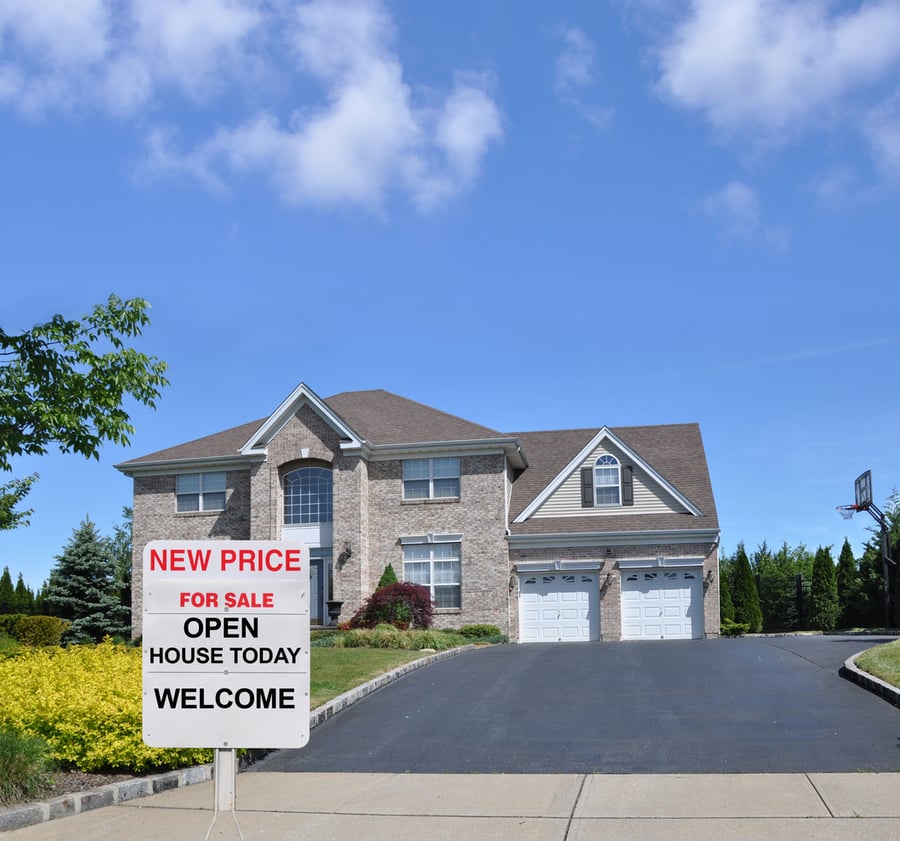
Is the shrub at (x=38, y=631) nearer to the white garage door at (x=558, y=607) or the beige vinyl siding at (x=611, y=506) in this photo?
the white garage door at (x=558, y=607)

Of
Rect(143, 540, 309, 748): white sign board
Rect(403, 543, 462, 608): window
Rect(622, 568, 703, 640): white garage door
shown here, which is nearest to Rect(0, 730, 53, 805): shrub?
Rect(143, 540, 309, 748): white sign board

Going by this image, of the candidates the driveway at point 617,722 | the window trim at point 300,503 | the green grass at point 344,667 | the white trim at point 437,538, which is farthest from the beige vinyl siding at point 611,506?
the driveway at point 617,722

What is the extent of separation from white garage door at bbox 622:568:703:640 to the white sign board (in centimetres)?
2720

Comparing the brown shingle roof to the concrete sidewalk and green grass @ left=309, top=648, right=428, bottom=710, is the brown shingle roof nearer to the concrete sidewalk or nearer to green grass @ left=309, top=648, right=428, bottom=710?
green grass @ left=309, top=648, right=428, bottom=710

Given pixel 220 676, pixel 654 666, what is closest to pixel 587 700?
pixel 654 666

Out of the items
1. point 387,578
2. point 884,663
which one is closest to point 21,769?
point 884,663

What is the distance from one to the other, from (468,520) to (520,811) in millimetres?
24462

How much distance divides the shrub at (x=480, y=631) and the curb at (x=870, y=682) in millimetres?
15132

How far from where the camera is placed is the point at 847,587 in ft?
132

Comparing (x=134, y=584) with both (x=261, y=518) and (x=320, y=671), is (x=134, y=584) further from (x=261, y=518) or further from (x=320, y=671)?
(x=320, y=671)

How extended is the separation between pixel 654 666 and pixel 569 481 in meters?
15.4

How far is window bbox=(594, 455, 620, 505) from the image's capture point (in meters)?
34.6

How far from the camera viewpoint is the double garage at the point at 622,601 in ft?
108

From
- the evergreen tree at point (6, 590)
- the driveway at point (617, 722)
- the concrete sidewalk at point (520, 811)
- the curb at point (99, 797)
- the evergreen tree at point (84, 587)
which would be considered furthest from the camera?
the evergreen tree at point (6, 590)
